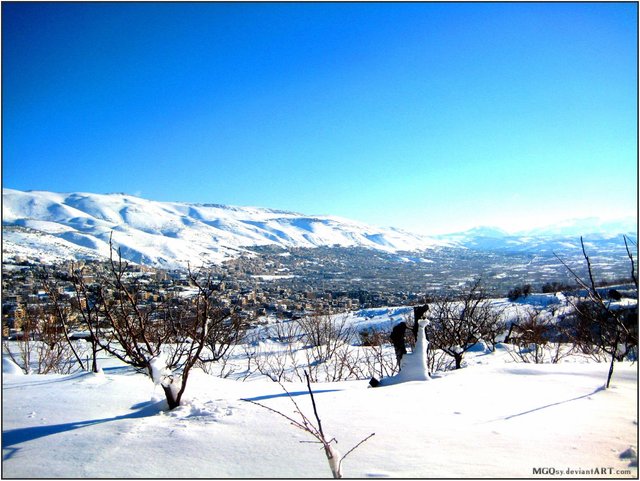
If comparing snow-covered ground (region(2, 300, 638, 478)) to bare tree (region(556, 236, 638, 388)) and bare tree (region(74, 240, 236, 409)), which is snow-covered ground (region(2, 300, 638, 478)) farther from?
bare tree (region(556, 236, 638, 388))

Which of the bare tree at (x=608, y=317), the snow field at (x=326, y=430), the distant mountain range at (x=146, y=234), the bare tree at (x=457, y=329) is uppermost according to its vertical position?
the distant mountain range at (x=146, y=234)

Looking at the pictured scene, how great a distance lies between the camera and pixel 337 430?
2.97 m

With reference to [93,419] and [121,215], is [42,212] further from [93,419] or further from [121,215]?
[93,419]

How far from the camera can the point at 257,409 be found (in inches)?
136

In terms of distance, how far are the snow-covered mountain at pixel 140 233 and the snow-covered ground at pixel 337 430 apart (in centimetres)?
5497

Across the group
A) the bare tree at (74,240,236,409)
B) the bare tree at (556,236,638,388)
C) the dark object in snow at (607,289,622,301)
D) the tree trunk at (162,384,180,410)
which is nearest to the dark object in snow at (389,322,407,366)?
the bare tree at (556,236,638,388)

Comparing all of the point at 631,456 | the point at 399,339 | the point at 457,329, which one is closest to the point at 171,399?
the point at 399,339

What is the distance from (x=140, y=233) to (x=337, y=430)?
11631 cm

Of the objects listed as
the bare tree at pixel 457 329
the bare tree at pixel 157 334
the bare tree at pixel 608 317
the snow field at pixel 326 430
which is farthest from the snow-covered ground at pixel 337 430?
the bare tree at pixel 457 329

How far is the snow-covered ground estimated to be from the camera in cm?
235

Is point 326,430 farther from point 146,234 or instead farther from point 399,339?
point 146,234

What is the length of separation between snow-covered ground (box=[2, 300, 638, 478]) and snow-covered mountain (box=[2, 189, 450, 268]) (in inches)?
2164

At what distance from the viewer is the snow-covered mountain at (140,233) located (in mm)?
68175

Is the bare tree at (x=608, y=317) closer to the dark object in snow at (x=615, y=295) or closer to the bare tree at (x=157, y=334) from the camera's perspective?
the dark object in snow at (x=615, y=295)
